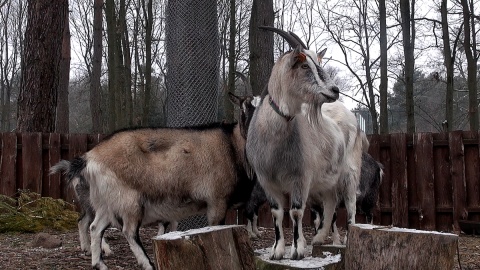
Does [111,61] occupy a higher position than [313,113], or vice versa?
[111,61]

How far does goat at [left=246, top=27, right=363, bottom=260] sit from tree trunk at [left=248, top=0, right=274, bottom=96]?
4.54 m

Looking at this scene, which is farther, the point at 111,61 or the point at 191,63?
the point at 111,61

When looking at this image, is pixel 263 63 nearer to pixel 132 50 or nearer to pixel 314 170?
pixel 314 170

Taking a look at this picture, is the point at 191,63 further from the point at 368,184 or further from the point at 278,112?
the point at 278,112

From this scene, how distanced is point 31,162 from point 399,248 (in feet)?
21.8

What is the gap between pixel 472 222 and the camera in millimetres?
8195

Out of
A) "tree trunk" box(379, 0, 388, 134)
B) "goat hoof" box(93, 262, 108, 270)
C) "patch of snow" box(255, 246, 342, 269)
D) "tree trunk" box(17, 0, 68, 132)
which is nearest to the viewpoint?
"patch of snow" box(255, 246, 342, 269)

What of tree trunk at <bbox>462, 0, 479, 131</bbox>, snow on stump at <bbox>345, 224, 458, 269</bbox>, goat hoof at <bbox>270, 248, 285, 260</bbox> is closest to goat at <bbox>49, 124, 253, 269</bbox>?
goat hoof at <bbox>270, 248, 285, 260</bbox>

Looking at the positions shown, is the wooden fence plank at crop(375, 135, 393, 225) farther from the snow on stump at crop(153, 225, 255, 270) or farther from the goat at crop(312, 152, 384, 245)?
the snow on stump at crop(153, 225, 255, 270)

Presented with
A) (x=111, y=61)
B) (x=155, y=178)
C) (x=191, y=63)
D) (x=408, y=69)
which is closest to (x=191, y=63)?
(x=191, y=63)

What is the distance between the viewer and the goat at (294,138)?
4.23 metres

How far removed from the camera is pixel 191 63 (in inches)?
268

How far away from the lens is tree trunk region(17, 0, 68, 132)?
9.51 m

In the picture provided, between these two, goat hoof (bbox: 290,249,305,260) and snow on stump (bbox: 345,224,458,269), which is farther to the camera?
goat hoof (bbox: 290,249,305,260)
